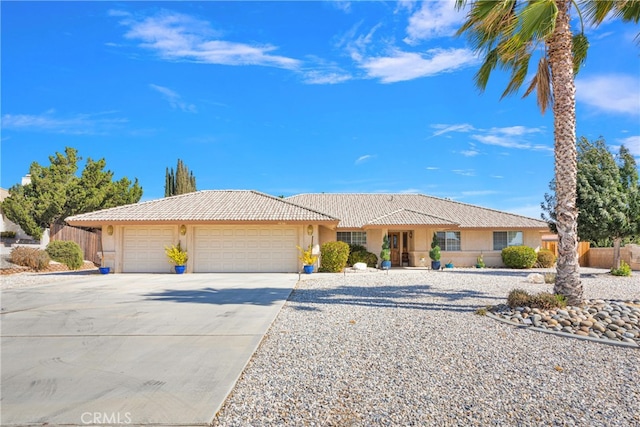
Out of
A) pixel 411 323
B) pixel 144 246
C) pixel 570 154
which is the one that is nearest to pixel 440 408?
pixel 411 323

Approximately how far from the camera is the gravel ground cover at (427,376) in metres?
3.90

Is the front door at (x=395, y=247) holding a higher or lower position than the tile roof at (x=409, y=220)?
lower

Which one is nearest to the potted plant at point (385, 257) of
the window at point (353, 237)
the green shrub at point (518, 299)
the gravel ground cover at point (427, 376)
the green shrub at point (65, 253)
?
the window at point (353, 237)

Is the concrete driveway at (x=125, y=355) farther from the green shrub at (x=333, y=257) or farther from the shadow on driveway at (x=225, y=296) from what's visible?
the green shrub at (x=333, y=257)

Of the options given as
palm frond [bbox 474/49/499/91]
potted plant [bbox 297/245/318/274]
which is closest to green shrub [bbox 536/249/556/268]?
potted plant [bbox 297/245/318/274]

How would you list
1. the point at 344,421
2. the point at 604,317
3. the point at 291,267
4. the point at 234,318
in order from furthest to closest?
the point at 291,267 < the point at 234,318 < the point at 604,317 < the point at 344,421

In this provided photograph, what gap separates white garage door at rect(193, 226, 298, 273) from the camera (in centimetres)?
2125

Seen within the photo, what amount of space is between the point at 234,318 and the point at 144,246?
14934 mm

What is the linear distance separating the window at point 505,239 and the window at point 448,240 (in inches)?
101

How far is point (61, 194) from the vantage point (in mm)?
32469

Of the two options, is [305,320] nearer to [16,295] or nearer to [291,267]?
[16,295]

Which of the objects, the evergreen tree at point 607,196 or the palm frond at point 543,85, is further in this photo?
the evergreen tree at point 607,196

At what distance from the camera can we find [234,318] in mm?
8641

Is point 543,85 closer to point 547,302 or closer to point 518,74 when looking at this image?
point 518,74
